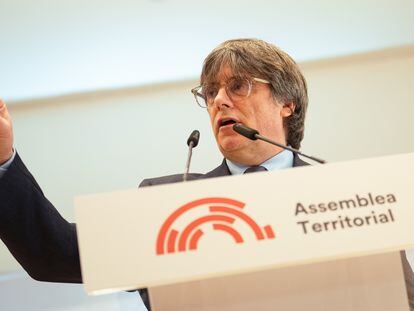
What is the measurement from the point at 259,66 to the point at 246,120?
0.61 feet

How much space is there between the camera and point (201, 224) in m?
0.88

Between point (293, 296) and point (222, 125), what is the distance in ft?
2.68

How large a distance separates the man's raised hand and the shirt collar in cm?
75

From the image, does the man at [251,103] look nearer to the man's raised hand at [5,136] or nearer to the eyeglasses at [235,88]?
the eyeglasses at [235,88]

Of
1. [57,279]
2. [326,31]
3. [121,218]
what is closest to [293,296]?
[121,218]

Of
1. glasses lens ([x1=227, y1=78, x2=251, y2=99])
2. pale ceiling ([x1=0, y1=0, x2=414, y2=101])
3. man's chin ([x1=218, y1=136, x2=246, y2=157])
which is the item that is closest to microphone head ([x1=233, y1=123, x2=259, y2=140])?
man's chin ([x1=218, y1=136, x2=246, y2=157])

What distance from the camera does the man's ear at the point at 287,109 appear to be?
1.90m

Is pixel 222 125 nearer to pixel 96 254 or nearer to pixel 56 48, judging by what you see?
pixel 96 254

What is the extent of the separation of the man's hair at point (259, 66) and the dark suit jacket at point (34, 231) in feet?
2.47

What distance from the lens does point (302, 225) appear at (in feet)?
2.91

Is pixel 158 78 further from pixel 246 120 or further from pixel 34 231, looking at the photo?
pixel 34 231

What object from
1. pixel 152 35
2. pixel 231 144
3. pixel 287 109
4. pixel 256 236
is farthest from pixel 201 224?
pixel 152 35

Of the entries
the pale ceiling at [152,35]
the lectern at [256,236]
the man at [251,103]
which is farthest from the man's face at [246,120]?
the pale ceiling at [152,35]

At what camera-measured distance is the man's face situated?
1.68 meters
